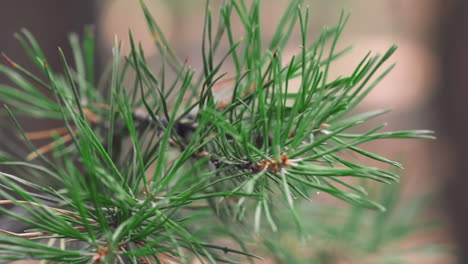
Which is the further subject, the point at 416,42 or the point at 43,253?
the point at 416,42

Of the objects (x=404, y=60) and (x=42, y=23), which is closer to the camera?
(x=42, y=23)

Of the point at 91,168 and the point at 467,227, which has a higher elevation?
the point at 91,168

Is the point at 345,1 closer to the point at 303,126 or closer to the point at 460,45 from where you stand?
the point at 460,45

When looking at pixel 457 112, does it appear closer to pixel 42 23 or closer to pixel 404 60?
pixel 42 23

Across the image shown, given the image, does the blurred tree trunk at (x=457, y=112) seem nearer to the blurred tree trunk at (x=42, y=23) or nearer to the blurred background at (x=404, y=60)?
the blurred background at (x=404, y=60)

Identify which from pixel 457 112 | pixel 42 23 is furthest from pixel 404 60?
pixel 42 23

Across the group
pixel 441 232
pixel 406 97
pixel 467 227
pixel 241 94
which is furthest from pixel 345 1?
pixel 241 94

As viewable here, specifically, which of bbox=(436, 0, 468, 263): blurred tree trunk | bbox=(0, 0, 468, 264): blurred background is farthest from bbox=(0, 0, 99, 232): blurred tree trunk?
bbox=(436, 0, 468, 263): blurred tree trunk

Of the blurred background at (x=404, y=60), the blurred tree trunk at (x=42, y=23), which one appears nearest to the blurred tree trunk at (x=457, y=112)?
the blurred background at (x=404, y=60)
